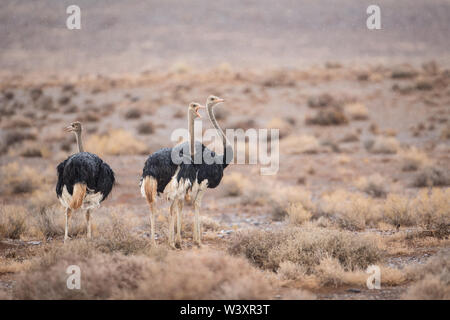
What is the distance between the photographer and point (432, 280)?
620 centimetres

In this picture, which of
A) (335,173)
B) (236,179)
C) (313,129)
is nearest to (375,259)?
(236,179)

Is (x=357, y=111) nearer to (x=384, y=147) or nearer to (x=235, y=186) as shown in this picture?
(x=384, y=147)

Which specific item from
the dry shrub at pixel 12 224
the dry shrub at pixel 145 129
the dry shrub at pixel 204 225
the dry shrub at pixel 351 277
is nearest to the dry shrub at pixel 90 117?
the dry shrub at pixel 145 129

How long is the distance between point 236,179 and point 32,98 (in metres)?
26.3

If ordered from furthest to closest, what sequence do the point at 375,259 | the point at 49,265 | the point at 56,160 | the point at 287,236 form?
the point at 56,160
the point at 287,236
the point at 375,259
the point at 49,265

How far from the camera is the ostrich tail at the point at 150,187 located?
26.1 feet

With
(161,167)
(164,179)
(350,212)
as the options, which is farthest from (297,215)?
(161,167)

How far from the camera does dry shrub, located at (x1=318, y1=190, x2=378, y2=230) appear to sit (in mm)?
10397

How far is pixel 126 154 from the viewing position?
19781mm

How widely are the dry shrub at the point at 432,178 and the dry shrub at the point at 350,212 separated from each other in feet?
11.7

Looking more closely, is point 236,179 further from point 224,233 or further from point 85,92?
point 85,92

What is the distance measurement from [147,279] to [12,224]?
17.3 ft

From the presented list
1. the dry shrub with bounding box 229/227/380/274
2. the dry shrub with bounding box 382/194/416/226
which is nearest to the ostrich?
the dry shrub with bounding box 229/227/380/274

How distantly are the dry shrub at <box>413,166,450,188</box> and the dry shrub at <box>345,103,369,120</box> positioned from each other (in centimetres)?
1258
